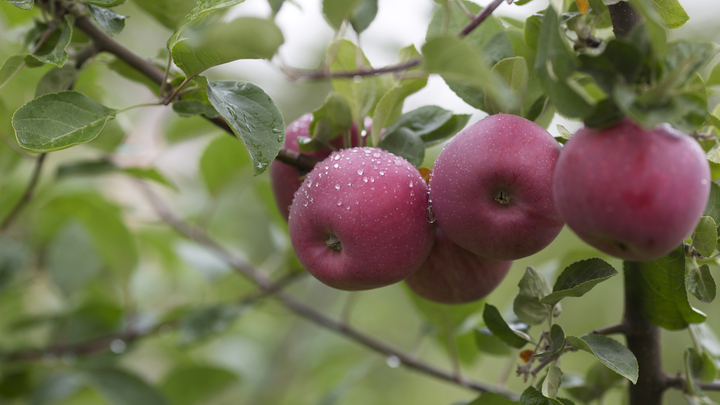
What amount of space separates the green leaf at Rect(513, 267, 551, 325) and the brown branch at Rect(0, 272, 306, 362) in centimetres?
58

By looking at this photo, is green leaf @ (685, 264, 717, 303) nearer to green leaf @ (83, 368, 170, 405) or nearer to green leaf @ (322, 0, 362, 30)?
green leaf @ (322, 0, 362, 30)

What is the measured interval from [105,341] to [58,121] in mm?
699

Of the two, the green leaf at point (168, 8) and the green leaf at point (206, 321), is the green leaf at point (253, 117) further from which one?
the green leaf at point (206, 321)

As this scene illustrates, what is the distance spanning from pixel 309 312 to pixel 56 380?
49 cm

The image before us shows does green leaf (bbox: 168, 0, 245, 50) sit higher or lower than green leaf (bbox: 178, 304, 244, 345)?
higher

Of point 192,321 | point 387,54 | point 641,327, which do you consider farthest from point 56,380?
point 387,54

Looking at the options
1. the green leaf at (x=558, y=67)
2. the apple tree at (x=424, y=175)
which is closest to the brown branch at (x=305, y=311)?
the apple tree at (x=424, y=175)

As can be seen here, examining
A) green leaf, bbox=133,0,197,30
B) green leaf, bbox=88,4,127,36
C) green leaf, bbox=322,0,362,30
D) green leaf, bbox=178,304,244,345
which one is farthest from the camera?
green leaf, bbox=178,304,244,345

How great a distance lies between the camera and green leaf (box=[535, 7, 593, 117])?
0.40 m

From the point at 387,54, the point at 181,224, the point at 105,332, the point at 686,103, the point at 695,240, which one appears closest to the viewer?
the point at 686,103

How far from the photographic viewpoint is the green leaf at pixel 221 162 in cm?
104

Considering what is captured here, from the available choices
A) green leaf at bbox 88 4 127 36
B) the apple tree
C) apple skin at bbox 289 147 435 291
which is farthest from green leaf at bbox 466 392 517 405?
green leaf at bbox 88 4 127 36

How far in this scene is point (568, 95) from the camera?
0.41 meters

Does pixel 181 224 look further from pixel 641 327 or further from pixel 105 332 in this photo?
pixel 641 327
